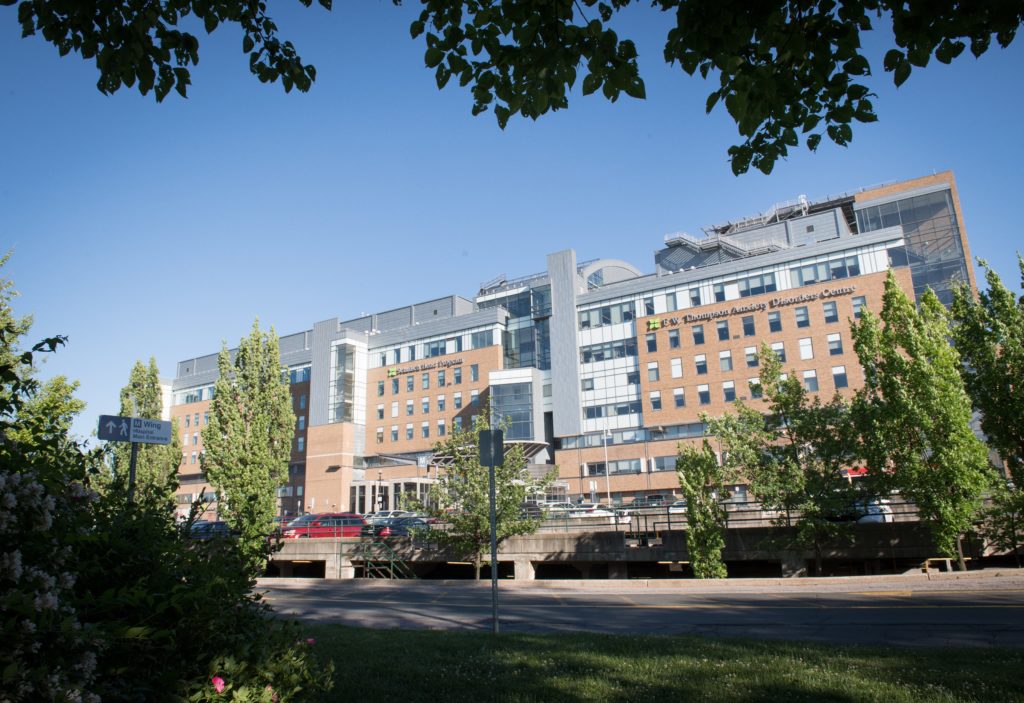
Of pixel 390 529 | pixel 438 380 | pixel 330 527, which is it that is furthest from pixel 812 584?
pixel 438 380

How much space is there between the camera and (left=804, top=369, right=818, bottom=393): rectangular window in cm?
6047

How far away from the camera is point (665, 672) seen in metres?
6.70

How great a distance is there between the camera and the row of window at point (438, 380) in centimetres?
7856

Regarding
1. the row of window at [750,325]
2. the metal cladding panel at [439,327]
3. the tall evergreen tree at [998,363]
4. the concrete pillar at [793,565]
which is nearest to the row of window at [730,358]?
the row of window at [750,325]

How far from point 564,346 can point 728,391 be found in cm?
1760

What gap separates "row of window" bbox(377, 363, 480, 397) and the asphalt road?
194ft

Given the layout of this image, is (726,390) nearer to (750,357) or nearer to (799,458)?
(750,357)

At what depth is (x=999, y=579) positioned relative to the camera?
587 inches

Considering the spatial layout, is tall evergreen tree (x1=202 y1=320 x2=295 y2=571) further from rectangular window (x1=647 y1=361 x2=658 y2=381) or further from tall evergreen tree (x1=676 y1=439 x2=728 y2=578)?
rectangular window (x1=647 y1=361 x2=658 y2=381)

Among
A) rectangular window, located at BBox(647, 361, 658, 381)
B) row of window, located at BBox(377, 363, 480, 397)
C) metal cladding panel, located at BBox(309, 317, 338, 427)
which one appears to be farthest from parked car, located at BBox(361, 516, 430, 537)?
metal cladding panel, located at BBox(309, 317, 338, 427)

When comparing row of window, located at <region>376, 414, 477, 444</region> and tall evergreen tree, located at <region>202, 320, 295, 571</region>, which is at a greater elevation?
row of window, located at <region>376, 414, 477, 444</region>

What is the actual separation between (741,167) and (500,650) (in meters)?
5.81

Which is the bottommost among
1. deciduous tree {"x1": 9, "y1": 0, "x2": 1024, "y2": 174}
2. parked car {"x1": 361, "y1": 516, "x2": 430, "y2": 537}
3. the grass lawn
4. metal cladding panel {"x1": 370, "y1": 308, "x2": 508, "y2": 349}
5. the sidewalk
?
the sidewalk

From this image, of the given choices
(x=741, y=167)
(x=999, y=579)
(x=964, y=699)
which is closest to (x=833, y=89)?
(x=741, y=167)
